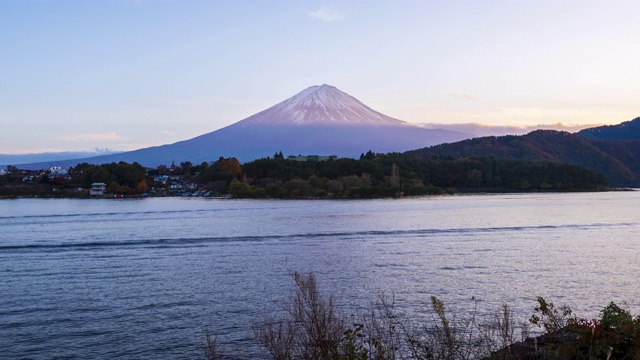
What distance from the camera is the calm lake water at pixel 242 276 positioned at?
384 inches

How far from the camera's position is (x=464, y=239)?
74.4 feet

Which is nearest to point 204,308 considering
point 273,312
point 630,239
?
point 273,312

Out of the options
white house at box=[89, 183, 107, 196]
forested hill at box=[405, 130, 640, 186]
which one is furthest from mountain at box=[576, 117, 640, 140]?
white house at box=[89, 183, 107, 196]

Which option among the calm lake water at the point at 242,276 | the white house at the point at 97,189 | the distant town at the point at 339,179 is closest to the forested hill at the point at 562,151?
the distant town at the point at 339,179

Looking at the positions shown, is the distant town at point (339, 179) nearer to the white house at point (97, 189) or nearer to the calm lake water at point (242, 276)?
the white house at point (97, 189)

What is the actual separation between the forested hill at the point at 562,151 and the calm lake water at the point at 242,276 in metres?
82.9

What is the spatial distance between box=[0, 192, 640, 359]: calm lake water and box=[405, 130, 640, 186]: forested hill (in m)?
82.9

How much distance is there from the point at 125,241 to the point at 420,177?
211 ft

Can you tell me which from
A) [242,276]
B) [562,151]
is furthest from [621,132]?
[242,276]

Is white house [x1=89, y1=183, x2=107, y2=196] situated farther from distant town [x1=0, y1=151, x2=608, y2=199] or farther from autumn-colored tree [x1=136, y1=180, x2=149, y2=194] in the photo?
autumn-colored tree [x1=136, y1=180, x2=149, y2=194]

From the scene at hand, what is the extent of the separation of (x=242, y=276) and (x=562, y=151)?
351ft

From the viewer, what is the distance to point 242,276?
14.7m

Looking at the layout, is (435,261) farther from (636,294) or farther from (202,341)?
(202,341)

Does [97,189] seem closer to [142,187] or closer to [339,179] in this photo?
[142,187]
